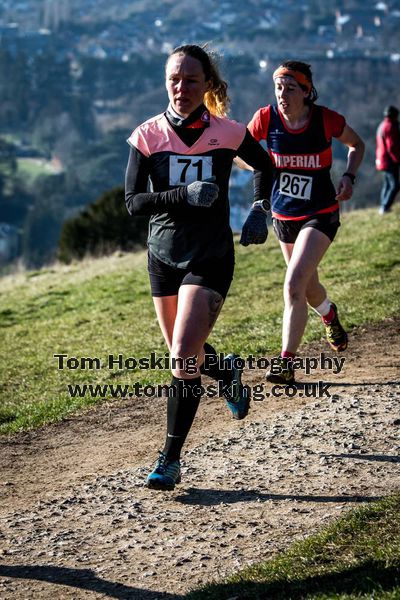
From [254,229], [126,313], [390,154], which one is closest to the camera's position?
[254,229]

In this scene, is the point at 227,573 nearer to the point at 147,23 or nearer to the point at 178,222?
the point at 178,222

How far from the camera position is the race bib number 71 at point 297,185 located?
23.5ft

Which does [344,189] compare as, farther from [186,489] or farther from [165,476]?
[165,476]

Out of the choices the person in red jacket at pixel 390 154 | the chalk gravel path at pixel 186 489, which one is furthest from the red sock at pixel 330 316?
the person in red jacket at pixel 390 154

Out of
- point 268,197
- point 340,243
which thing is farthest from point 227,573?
point 340,243

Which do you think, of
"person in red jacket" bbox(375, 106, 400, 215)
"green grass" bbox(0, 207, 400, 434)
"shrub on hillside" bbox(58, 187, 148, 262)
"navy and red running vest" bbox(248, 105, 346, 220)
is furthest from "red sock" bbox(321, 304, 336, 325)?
"shrub on hillside" bbox(58, 187, 148, 262)

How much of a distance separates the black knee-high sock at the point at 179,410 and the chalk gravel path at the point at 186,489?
0.31 metres

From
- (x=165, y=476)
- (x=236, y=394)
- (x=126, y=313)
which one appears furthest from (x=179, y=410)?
(x=126, y=313)

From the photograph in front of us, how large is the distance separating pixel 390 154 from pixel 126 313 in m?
7.95

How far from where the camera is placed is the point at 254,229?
5.58 m

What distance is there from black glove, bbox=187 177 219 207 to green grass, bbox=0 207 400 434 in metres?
3.08

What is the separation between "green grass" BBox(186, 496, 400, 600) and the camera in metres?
4.15

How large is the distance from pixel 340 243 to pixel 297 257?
29.4 feet

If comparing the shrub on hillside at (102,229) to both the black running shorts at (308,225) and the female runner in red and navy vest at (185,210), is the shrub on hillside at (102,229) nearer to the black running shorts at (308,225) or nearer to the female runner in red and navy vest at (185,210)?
the black running shorts at (308,225)
